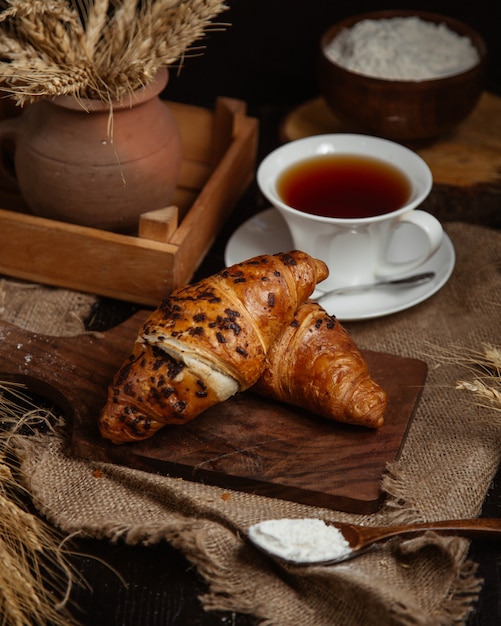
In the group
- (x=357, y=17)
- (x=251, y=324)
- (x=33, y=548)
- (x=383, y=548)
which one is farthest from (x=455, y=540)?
(x=357, y=17)

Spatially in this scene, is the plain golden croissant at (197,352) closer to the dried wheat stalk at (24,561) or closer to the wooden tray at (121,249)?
the dried wheat stalk at (24,561)

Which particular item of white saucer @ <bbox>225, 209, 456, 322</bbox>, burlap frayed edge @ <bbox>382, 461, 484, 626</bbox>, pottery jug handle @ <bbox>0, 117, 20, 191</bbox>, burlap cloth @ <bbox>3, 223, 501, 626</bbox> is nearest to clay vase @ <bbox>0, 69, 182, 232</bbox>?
pottery jug handle @ <bbox>0, 117, 20, 191</bbox>

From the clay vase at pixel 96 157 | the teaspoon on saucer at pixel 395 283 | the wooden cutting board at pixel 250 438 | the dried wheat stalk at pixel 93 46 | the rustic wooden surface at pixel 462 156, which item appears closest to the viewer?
the wooden cutting board at pixel 250 438

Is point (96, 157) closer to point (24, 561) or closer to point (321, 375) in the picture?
point (321, 375)

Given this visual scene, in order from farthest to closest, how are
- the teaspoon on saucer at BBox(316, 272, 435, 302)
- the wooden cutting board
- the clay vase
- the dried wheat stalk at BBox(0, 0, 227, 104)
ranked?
1. the teaspoon on saucer at BBox(316, 272, 435, 302)
2. the clay vase
3. the dried wheat stalk at BBox(0, 0, 227, 104)
4. the wooden cutting board

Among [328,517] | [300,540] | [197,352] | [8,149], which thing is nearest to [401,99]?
[8,149]

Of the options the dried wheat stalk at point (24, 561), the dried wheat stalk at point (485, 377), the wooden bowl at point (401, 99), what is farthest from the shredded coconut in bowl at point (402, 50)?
the dried wheat stalk at point (24, 561)

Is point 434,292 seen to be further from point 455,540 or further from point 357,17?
point 357,17

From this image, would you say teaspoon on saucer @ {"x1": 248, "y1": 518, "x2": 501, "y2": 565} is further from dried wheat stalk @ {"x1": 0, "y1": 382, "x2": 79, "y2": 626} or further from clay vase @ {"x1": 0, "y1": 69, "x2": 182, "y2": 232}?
clay vase @ {"x1": 0, "y1": 69, "x2": 182, "y2": 232}
